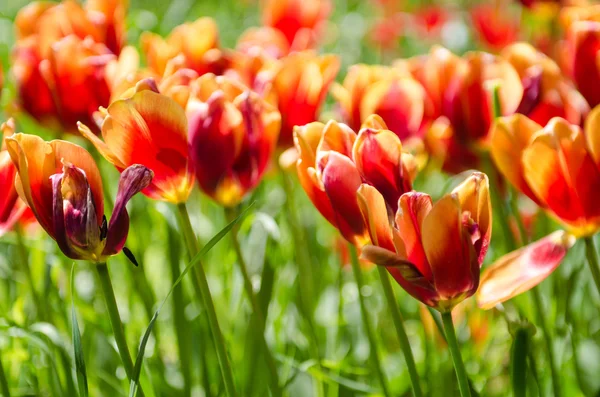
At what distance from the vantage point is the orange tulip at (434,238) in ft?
2.41

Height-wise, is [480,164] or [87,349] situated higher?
[480,164]

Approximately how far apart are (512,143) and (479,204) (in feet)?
0.60

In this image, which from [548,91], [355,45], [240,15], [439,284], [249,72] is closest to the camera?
[439,284]

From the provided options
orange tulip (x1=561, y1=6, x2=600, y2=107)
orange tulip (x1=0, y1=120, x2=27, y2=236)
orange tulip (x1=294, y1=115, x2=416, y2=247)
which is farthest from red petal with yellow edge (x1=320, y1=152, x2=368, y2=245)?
orange tulip (x1=561, y1=6, x2=600, y2=107)

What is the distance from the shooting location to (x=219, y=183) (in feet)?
3.37

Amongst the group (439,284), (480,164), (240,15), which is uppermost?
(439,284)

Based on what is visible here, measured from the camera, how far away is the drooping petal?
0.78 metres

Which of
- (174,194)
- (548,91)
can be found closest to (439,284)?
(174,194)

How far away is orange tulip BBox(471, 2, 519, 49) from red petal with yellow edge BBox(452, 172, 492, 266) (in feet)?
7.68

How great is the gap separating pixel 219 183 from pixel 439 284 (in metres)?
0.35

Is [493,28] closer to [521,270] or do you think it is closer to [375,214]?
[521,270]

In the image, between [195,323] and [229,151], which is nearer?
[229,151]

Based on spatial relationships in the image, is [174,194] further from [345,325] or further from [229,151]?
[345,325]

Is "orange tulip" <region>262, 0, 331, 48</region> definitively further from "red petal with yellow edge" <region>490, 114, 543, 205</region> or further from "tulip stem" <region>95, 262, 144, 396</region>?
"tulip stem" <region>95, 262, 144, 396</region>
